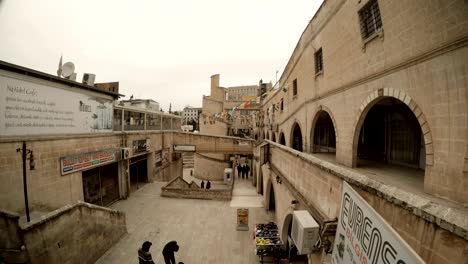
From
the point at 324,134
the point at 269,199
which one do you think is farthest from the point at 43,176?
the point at 324,134

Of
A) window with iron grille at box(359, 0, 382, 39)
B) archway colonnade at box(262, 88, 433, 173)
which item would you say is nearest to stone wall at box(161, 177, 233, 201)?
archway colonnade at box(262, 88, 433, 173)

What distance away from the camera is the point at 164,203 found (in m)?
13.4

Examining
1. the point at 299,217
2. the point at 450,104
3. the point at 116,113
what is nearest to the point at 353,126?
the point at 450,104

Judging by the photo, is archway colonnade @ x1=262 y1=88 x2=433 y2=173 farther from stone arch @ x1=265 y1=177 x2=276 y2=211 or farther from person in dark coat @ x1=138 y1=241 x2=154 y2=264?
person in dark coat @ x1=138 y1=241 x2=154 y2=264

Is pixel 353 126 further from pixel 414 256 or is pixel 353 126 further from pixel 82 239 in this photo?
pixel 82 239

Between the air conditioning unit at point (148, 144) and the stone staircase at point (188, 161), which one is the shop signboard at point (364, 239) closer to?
the air conditioning unit at point (148, 144)

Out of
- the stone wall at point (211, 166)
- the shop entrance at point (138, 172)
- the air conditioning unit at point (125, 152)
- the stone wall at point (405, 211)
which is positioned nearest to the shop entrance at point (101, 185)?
the air conditioning unit at point (125, 152)

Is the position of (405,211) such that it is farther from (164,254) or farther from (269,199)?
(269,199)

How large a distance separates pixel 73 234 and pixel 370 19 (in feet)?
40.2

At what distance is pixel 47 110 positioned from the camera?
857cm

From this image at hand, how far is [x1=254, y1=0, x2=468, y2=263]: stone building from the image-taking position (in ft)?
8.70

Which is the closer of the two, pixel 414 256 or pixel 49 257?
pixel 414 256

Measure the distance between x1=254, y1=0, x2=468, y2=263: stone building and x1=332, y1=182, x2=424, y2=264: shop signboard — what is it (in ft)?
Result: 1.39

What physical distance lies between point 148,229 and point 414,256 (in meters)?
11.2
